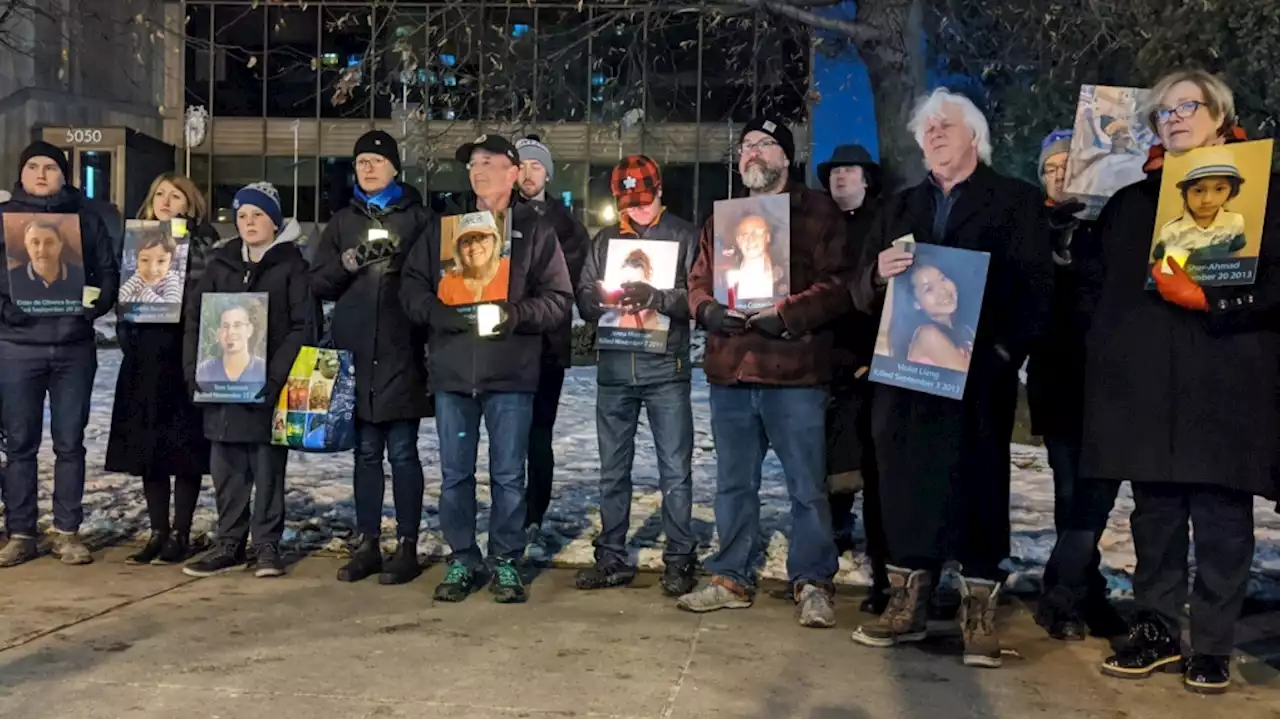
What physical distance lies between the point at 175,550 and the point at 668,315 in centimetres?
301

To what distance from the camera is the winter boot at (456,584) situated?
5.79 metres

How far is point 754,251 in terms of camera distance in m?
5.52

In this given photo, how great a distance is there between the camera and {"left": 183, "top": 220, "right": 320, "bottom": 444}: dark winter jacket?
6270 millimetres

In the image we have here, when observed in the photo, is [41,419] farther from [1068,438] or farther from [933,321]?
[1068,438]

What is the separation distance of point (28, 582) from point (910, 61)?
→ 744 cm

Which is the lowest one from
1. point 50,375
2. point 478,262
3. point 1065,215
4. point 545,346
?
point 50,375

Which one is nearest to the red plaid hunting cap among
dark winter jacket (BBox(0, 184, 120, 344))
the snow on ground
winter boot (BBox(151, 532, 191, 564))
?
the snow on ground

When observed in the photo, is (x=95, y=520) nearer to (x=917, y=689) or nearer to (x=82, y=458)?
(x=82, y=458)

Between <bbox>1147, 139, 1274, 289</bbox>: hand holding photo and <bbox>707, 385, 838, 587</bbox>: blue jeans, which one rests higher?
<bbox>1147, 139, 1274, 289</bbox>: hand holding photo

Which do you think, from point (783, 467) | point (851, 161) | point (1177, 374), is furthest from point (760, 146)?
point (1177, 374)

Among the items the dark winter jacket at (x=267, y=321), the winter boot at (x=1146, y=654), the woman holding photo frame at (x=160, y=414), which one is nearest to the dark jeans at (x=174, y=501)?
the woman holding photo frame at (x=160, y=414)

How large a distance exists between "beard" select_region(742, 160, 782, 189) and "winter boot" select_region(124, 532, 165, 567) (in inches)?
147

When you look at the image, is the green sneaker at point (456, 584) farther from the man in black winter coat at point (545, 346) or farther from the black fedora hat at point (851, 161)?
the black fedora hat at point (851, 161)

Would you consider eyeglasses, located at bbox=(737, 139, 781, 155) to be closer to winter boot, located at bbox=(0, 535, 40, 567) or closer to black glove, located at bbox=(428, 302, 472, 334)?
black glove, located at bbox=(428, 302, 472, 334)
